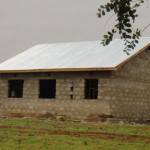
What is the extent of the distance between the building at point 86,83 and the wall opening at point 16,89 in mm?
69

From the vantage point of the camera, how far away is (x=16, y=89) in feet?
109

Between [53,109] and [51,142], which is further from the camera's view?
[53,109]

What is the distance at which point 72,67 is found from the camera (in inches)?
1105

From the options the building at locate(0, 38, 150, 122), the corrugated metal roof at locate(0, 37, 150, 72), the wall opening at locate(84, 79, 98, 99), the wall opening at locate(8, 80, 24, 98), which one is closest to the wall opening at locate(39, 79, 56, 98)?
the wall opening at locate(8, 80, 24, 98)

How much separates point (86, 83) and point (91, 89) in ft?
1.58

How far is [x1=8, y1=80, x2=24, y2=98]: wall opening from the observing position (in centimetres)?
3254

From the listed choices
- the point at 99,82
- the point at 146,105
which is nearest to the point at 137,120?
the point at 146,105

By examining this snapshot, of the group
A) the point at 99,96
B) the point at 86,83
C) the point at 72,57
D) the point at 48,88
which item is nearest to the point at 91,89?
the point at 86,83

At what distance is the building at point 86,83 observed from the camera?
27.4 m

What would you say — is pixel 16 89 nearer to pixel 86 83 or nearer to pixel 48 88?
pixel 48 88

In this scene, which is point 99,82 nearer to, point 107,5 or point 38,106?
point 38,106

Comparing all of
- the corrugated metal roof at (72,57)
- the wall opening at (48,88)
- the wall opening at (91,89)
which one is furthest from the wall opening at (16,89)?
the wall opening at (91,89)

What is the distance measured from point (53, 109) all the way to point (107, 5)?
65.2 ft

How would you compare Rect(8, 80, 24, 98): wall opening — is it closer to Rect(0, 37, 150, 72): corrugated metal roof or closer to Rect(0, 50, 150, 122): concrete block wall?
Rect(0, 50, 150, 122): concrete block wall
